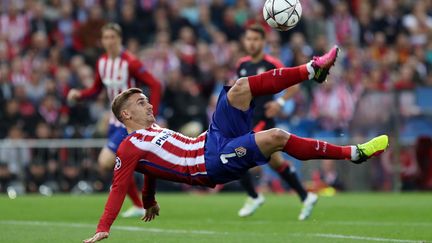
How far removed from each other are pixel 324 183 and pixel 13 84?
282 inches

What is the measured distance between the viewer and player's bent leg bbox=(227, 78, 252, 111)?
9.69m

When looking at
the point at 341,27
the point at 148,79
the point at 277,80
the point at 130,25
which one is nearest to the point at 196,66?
the point at 130,25

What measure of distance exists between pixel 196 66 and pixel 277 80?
554 inches

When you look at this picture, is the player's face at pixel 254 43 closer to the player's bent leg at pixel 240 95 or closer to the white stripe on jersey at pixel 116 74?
the white stripe on jersey at pixel 116 74

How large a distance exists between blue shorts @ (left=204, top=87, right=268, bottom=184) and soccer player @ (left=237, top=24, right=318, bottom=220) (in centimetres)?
451

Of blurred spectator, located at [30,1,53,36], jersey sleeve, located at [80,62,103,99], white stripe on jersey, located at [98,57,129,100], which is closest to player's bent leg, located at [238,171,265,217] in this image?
white stripe on jersey, located at [98,57,129,100]

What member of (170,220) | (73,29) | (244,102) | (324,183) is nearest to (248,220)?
(170,220)

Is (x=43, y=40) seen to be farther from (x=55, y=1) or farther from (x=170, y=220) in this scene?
(x=170, y=220)

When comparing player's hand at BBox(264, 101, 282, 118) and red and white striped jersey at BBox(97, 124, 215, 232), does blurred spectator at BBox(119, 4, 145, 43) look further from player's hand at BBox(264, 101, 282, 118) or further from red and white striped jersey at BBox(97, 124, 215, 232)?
red and white striped jersey at BBox(97, 124, 215, 232)

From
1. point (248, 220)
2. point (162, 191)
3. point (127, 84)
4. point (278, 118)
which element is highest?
point (127, 84)

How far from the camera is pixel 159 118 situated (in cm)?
2238

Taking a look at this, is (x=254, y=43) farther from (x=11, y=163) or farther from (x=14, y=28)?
(x=14, y=28)

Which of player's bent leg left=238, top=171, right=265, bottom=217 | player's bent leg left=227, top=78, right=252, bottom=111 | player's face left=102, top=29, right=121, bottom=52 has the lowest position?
player's bent leg left=238, top=171, right=265, bottom=217

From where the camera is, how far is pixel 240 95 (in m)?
9.71
